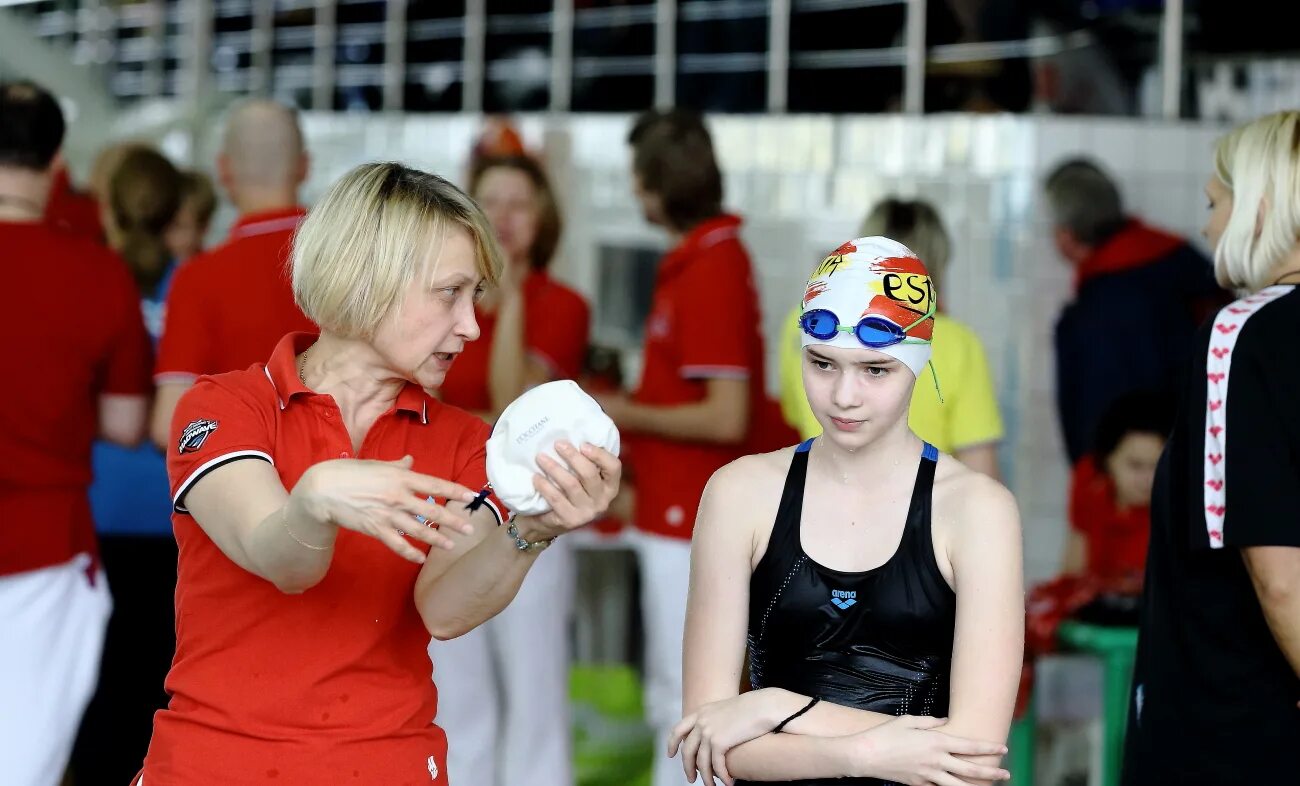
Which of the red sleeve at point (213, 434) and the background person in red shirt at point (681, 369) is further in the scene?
the background person in red shirt at point (681, 369)

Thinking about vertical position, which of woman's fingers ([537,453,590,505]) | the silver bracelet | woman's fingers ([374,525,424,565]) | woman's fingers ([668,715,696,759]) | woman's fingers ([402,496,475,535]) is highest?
woman's fingers ([537,453,590,505])

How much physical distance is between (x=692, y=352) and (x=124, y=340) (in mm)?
1328

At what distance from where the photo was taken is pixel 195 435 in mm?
2100

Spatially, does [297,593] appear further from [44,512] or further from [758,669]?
[44,512]

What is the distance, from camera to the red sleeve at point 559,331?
433 cm

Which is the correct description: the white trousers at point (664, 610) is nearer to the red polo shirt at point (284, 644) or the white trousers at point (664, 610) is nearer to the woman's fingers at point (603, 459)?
the red polo shirt at point (284, 644)

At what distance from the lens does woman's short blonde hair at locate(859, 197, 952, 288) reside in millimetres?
3760

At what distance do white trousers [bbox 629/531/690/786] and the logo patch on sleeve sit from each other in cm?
213

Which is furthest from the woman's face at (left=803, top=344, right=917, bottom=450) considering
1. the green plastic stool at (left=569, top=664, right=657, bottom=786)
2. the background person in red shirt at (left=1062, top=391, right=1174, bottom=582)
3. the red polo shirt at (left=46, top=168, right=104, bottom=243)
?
the red polo shirt at (left=46, top=168, right=104, bottom=243)

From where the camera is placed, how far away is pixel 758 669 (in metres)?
2.32

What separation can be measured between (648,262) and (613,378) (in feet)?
6.84

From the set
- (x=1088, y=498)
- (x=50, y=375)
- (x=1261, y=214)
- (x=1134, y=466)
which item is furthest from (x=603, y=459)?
(x=1088, y=498)

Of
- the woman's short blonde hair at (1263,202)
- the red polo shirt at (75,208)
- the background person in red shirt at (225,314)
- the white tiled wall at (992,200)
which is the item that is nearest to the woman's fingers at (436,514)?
the woman's short blonde hair at (1263,202)

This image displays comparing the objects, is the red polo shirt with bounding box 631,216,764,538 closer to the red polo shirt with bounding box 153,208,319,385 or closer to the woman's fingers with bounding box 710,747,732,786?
the red polo shirt with bounding box 153,208,319,385
